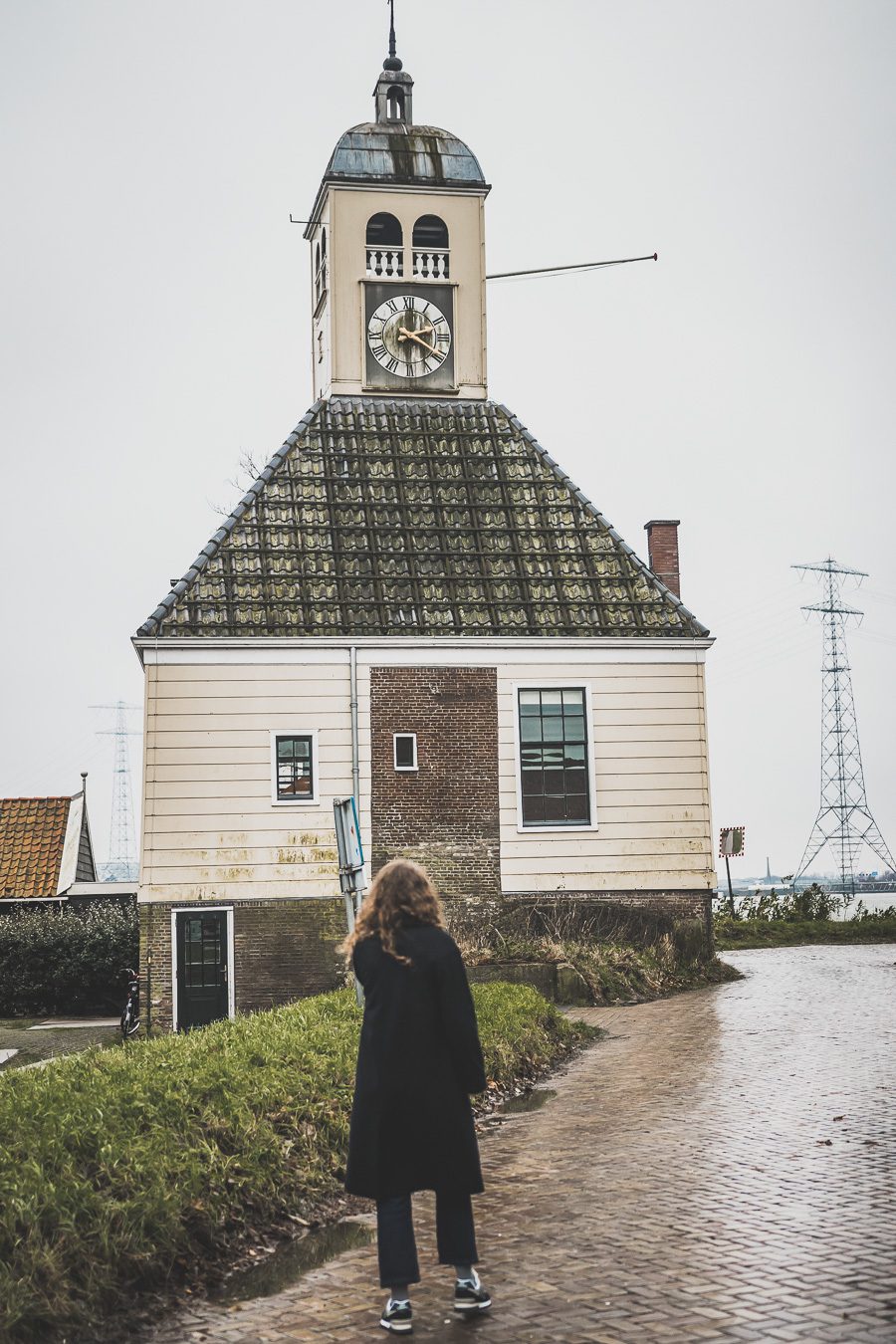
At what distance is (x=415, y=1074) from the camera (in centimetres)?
724

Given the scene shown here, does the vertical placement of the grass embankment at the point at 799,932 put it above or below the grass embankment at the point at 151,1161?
below

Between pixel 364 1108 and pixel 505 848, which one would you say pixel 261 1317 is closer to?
pixel 364 1108

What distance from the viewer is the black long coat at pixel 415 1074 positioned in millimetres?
7156

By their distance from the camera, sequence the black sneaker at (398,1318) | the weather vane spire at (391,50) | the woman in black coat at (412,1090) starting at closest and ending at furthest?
the black sneaker at (398,1318)
the woman in black coat at (412,1090)
the weather vane spire at (391,50)

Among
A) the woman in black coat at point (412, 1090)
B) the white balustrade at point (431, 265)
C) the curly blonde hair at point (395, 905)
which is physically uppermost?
the white balustrade at point (431, 265)

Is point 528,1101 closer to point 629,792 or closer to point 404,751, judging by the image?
point 404,751

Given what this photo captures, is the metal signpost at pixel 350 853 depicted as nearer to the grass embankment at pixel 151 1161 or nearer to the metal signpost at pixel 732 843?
the grass embankment at pixel 151 1161

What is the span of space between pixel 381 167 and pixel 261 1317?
2639 centimetres

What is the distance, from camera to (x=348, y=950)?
7766 millimetres

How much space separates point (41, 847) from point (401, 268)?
16342mm

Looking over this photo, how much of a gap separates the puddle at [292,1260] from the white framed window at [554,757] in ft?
53.5

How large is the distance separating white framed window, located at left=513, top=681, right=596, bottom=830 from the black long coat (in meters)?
18.3

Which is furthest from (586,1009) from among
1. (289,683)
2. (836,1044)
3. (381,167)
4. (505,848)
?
(381,167)

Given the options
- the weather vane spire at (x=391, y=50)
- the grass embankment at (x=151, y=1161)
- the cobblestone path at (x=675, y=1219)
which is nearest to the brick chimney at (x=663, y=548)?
the weather vane spire at (x=391, y=50)
